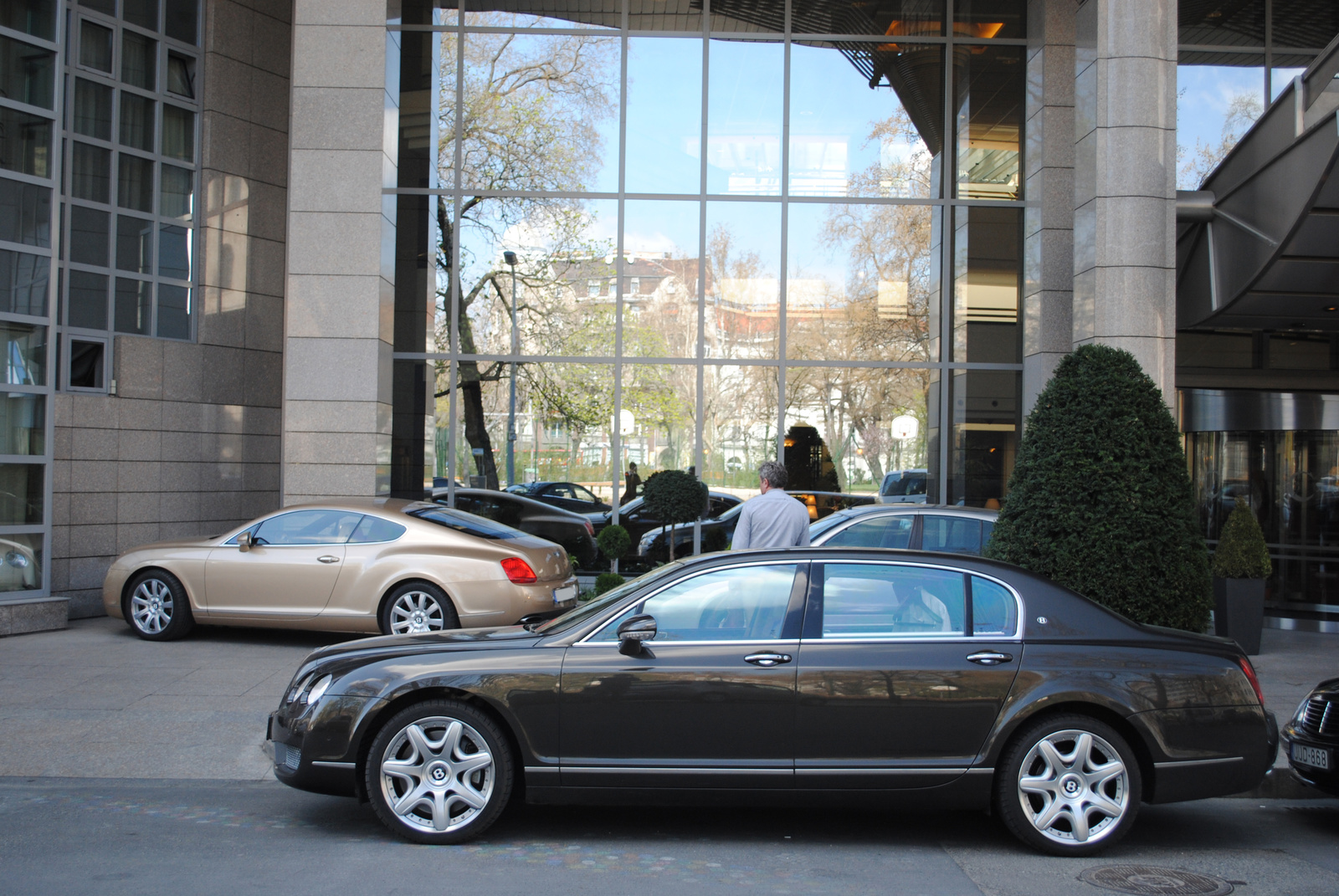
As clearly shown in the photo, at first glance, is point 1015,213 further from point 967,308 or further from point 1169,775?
point 1169,775

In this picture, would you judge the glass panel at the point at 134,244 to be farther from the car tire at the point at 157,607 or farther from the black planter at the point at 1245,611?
the black planter at the point at 1245,611

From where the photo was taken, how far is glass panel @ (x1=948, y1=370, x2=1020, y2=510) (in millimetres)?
14109

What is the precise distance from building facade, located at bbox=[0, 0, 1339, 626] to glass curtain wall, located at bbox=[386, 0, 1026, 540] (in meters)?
0.04

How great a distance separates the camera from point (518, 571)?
9602mm

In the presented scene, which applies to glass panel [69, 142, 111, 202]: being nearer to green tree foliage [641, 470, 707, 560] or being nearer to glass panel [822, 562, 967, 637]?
green tree foliage [641, 470, 707, 560]

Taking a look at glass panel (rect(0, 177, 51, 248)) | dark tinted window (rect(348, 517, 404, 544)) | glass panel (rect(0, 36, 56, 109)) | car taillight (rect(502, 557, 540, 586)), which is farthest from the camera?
glass panel (rect(0, 36, 56, 109))

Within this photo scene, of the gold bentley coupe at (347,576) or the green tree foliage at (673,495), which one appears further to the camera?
the green tree foliage at (673,495)

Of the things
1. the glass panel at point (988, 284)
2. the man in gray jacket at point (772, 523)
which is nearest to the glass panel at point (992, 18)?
the glass panel at point (988, 284)

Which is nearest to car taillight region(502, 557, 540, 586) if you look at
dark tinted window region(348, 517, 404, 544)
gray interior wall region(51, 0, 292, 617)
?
dark tinted window region(348, 517, 404, 544)

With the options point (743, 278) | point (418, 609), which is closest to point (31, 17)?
point (418, 609)

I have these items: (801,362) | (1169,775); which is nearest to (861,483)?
(801,362)

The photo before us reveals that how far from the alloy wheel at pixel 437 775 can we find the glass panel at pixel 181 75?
11.3 m

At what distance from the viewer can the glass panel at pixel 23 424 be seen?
425 inches

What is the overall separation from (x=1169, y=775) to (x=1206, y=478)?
9545 millimetres
